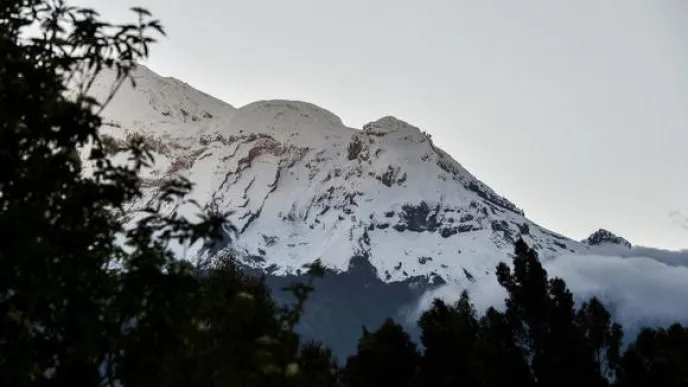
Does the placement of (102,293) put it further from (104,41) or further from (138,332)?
(104,41)

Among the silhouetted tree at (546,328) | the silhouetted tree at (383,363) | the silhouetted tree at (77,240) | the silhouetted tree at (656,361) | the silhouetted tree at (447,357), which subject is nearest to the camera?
the silhouetted tree at (77,240)

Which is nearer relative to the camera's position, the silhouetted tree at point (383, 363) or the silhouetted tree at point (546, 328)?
the silhouetted tree at point (383, 363)

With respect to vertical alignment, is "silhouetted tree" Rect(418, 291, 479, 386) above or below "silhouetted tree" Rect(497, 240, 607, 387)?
below

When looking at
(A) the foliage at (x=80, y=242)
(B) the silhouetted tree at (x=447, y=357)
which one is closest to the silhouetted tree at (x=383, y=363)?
(B) the silhouetted tree at (x=447, y=357)

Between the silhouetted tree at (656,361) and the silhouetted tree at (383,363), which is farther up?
the silhouetted tree at (656,361)

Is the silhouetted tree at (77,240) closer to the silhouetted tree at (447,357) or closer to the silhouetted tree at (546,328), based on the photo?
the silhouetted tree at (447,357)

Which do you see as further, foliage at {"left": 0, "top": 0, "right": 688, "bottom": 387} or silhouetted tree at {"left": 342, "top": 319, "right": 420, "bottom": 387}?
silhouetted tree at {"left": 342, "top": 319, "right": 420, "bottom": 387}

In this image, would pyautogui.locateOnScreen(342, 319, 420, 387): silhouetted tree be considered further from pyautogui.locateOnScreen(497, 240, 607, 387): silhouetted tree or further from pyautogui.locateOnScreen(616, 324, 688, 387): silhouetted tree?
pyautogui.locateOnScreen(616, 324, 688, 387): silhouetted tree

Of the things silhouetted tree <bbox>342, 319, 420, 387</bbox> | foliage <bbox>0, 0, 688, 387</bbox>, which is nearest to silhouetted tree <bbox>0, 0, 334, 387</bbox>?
foliage <bbox>0, 0, 688, 387</bbox>

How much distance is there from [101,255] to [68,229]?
51 cm

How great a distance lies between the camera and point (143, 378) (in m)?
8.93

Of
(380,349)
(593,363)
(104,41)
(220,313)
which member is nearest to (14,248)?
(104,41)

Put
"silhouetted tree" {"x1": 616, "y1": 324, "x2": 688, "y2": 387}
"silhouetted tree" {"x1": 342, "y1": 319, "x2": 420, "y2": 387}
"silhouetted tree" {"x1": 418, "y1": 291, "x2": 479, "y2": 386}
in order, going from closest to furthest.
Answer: "silhouetted tree" {"x1": 342, "y1": 319, "x2": 420, "y2": 387} → "silhouetted tree" {"x1": 418, "y1": 291, "x2": 479, "y2": 386} → "silhouetted tree" {"x1": 616, "y1": 324, "x2": 688, "y2": 387}

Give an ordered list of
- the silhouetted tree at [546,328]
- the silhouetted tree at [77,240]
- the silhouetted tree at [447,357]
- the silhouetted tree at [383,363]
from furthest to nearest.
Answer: the silhouetted tree at [546,328], the silhouetted tree at [447,357], the silhouetted tree at [383,363], the silhouetted tree at [77,240]
